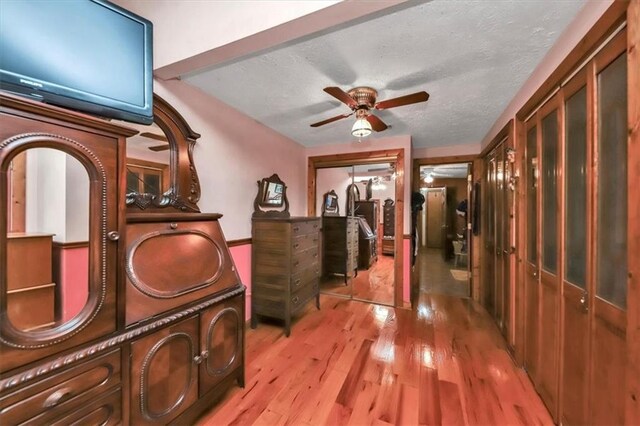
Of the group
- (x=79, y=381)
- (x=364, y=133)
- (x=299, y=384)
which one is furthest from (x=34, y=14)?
(x=299, y=384)

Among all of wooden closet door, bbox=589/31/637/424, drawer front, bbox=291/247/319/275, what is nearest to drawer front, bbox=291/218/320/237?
drawer front, bbox=291/247/319/275

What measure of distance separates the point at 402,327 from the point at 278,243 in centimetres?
171

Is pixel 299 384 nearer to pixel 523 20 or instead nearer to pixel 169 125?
pixel 169 125

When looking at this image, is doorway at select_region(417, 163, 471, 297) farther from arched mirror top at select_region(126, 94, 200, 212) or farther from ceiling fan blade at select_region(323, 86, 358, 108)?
arched mirror top at select_region(126, 94, 200, 212)

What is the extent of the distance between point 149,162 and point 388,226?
3440 mm

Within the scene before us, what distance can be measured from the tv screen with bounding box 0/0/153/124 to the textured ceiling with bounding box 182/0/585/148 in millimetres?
612

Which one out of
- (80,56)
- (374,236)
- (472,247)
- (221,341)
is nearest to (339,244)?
(374,236)

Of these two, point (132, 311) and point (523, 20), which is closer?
point (132, 311)

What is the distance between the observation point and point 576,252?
1329 mm

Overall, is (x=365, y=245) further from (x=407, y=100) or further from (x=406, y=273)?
(x=407, y=100)

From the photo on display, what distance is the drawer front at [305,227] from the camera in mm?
2630

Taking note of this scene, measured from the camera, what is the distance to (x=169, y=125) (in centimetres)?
Answer: 187

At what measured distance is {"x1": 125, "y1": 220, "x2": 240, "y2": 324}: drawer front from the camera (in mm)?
1240

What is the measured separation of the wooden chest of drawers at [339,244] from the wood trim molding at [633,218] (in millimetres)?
3052
